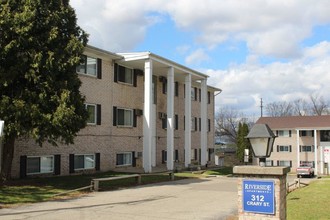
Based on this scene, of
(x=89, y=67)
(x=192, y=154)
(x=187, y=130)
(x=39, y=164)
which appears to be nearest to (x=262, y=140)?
(x=39, y=164)

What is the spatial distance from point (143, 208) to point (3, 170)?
7337 mm

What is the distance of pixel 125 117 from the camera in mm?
30469

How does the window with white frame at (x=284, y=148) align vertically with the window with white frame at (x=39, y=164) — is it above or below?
above

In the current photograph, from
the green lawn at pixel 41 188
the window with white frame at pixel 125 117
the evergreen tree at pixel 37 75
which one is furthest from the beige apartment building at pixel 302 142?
the evergreen tree at pixel 37 75

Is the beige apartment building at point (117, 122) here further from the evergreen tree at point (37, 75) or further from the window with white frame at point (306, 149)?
the window with white frame at point (306, 149)

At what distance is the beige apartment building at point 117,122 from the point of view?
76.6 ft

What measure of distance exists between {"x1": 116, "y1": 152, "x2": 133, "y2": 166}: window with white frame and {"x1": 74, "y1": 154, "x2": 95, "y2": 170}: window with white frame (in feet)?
9.84

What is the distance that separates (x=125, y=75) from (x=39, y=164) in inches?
404

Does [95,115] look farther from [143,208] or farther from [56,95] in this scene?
[143,208]

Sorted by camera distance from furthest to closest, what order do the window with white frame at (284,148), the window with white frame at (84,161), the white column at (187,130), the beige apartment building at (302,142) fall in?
the window with white frame at (284,148) → the beige apartment building at (302,142) → the white column at (187,130) → the window with white frame at (84,161)

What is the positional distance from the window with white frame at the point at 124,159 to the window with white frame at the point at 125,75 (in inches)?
200

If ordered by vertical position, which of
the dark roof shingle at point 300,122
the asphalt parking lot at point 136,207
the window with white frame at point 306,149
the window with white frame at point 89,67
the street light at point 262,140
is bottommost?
the asphalt parking lot at point 136,207

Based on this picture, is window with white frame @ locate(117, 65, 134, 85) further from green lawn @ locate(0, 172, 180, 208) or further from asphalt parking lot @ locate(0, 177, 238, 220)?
asphalt parking lot @ locate(0, 177, 238, 220)

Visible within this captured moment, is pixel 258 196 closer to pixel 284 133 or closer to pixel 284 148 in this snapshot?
pixel 284 148
